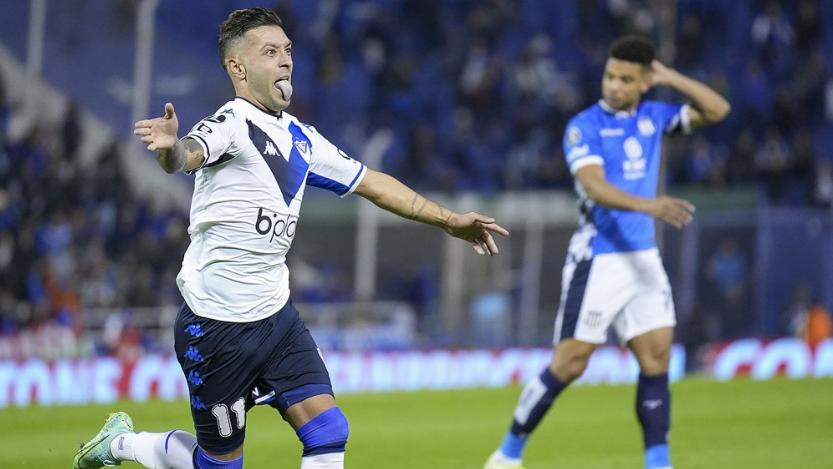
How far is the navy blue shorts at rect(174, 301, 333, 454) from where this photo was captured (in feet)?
17.8

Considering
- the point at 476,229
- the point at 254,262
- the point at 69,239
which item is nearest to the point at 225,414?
the point at 254,262

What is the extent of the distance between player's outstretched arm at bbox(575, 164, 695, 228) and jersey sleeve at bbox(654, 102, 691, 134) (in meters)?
0.73

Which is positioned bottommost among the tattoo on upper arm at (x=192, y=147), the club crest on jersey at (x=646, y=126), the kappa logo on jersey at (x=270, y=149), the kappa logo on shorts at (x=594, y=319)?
the kappa logo on shorts at (x=594, y=319)

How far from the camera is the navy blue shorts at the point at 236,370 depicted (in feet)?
17.8

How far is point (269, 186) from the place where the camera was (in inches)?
210

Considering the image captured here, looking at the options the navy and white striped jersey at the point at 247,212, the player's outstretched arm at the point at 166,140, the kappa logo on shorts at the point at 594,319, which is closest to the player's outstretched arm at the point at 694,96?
the kappa logo on shorts at the point at 594,319

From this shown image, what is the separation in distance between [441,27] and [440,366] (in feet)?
26.9

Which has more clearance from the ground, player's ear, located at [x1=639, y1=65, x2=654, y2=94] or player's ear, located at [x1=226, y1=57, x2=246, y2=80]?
player's ear, located at [x1=639, y1=65, x2=654, y2=94]

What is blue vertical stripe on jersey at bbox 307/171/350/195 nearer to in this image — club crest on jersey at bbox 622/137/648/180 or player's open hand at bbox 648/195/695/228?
player's open hand at bbox 648/195/695/228

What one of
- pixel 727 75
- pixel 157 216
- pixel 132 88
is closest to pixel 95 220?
pixel 157 216

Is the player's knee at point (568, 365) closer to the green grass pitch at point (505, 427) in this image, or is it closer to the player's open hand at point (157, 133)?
the green grass pitch at point (505, 427)

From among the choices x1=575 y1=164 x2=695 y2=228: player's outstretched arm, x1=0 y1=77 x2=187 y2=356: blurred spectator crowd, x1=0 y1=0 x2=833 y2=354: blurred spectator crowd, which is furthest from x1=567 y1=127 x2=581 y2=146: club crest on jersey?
x1=0 y1=0 x2=833 y2=354: blurred spectator crowd

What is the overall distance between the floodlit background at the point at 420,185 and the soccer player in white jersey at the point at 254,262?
795cm

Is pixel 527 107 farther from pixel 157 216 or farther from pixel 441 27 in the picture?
pixel 157 216
